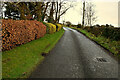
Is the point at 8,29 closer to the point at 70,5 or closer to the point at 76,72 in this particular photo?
the point at 76,72

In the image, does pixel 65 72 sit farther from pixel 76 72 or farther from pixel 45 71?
pixel 45 71

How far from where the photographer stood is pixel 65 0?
35062mm

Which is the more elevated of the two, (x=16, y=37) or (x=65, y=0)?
(x=65, y=0)

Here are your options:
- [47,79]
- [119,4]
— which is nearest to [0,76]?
[47,79]

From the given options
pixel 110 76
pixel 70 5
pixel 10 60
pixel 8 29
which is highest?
pixel 70 5

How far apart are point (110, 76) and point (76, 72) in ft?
4.87

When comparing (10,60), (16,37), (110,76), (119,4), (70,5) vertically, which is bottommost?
(110,76)

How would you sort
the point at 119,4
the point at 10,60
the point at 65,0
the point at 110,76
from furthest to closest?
the point at 65,0
the point at 119,4
the point at 10,60
the point at 110,76

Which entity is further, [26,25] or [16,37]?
[26,25]

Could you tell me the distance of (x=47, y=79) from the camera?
4531 millimetres

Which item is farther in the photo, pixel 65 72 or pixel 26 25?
pixel 26 25

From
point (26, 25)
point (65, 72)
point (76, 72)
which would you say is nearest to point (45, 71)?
point (65, 72)

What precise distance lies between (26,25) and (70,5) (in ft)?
97.6

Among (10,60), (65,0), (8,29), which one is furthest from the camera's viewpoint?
(65,0)
